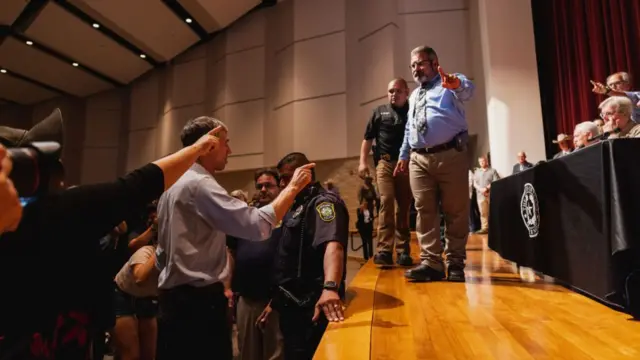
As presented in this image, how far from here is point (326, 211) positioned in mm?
1813

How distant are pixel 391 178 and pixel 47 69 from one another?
10942mm

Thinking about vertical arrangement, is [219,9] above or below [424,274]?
above

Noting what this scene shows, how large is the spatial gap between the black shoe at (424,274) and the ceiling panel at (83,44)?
29.3 feet

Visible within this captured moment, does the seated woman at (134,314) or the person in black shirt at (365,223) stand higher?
the person in black shirt at (365,223)

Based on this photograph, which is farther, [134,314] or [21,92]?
[21,92]

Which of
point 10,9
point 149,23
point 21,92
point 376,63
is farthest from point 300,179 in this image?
point 21,92

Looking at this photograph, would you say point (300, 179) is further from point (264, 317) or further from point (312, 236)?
point (264, 317)

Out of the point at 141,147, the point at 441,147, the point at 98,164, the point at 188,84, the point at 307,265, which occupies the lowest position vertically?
the point at 307,265

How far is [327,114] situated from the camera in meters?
8.14

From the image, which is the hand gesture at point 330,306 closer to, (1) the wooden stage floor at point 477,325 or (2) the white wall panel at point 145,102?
(1) the wooden stage floor at point 477,325

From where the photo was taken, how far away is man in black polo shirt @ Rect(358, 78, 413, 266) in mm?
2971

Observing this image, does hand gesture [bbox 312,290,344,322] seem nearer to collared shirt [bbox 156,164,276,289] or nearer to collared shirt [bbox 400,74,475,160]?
collared shirt [bbox 156,164,276,289]

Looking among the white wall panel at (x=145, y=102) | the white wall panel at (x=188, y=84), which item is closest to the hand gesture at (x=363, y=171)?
the white wall panel at (x=188, y=84)

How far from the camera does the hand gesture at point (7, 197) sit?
58 centimetres
